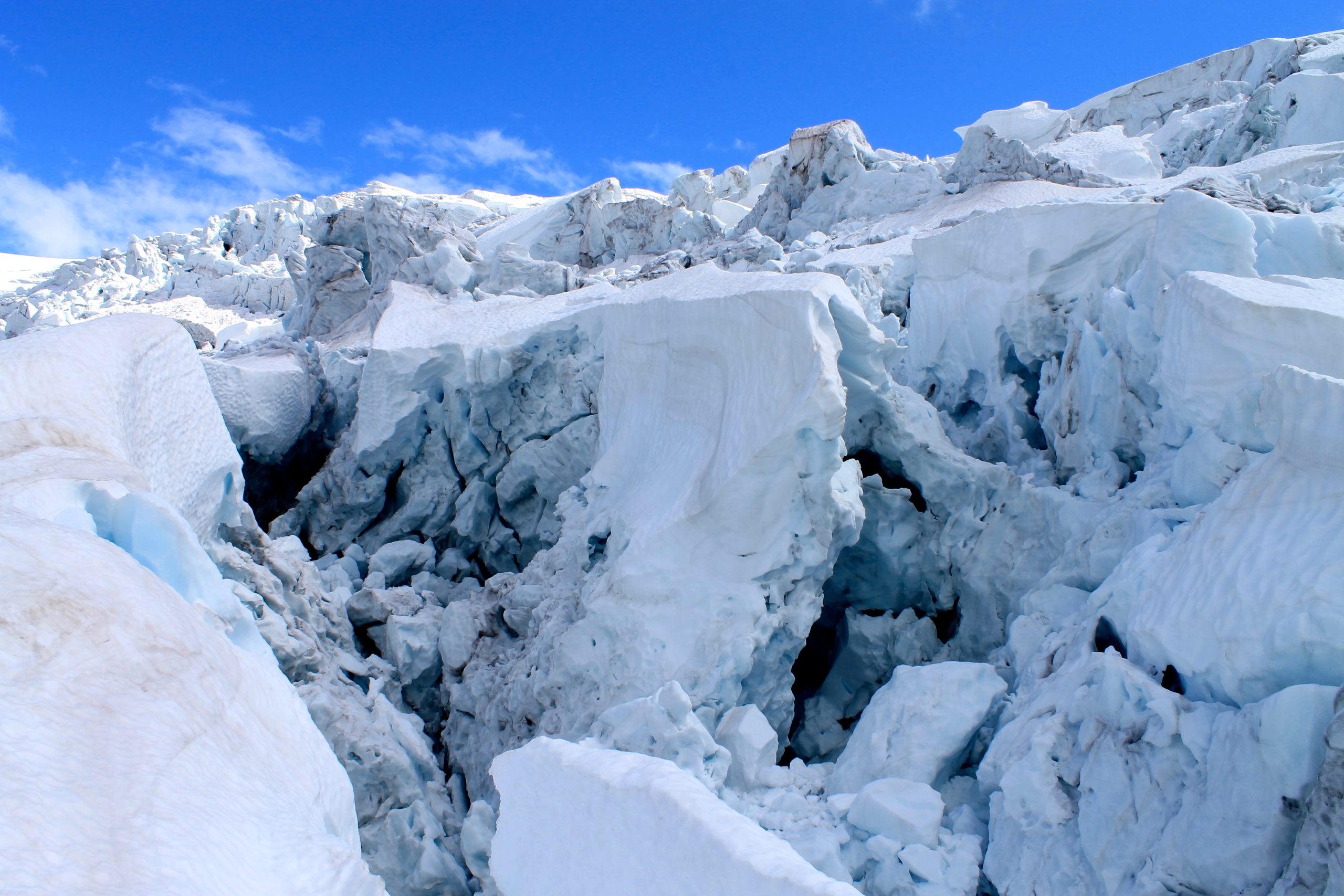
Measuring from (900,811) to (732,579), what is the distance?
1397 millimetres

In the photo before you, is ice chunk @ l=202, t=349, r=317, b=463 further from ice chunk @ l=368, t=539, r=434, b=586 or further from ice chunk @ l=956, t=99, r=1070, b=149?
ice chunk @ l=956, t=99, r=1070, b=149

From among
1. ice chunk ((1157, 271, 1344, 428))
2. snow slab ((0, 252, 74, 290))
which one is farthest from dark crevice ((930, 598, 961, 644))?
snow slab ((0, 252, 74, 290))

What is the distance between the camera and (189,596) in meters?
2.75

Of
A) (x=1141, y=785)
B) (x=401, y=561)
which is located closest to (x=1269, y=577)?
(x=1141, y=785)

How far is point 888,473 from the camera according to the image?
17.4ft

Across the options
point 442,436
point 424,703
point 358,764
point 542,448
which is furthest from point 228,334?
point 358,764

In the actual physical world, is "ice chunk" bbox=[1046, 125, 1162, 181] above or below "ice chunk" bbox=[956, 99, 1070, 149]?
below

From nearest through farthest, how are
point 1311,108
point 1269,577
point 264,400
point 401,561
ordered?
point 1269,577 → point 401,561 → point 264,400 → point 1311,108

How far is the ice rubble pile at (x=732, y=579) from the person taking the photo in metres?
2.06

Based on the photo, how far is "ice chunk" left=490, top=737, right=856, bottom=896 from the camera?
2133 millimetres

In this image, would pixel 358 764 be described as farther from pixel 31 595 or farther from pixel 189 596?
pixel 31 595

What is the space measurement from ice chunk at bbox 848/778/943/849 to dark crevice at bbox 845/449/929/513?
2.38 m

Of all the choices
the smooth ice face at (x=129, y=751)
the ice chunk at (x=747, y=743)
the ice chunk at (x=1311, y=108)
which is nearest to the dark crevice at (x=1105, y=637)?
the ice chunk at (x=747, y=743)

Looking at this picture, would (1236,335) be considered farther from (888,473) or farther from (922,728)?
(888,473)
